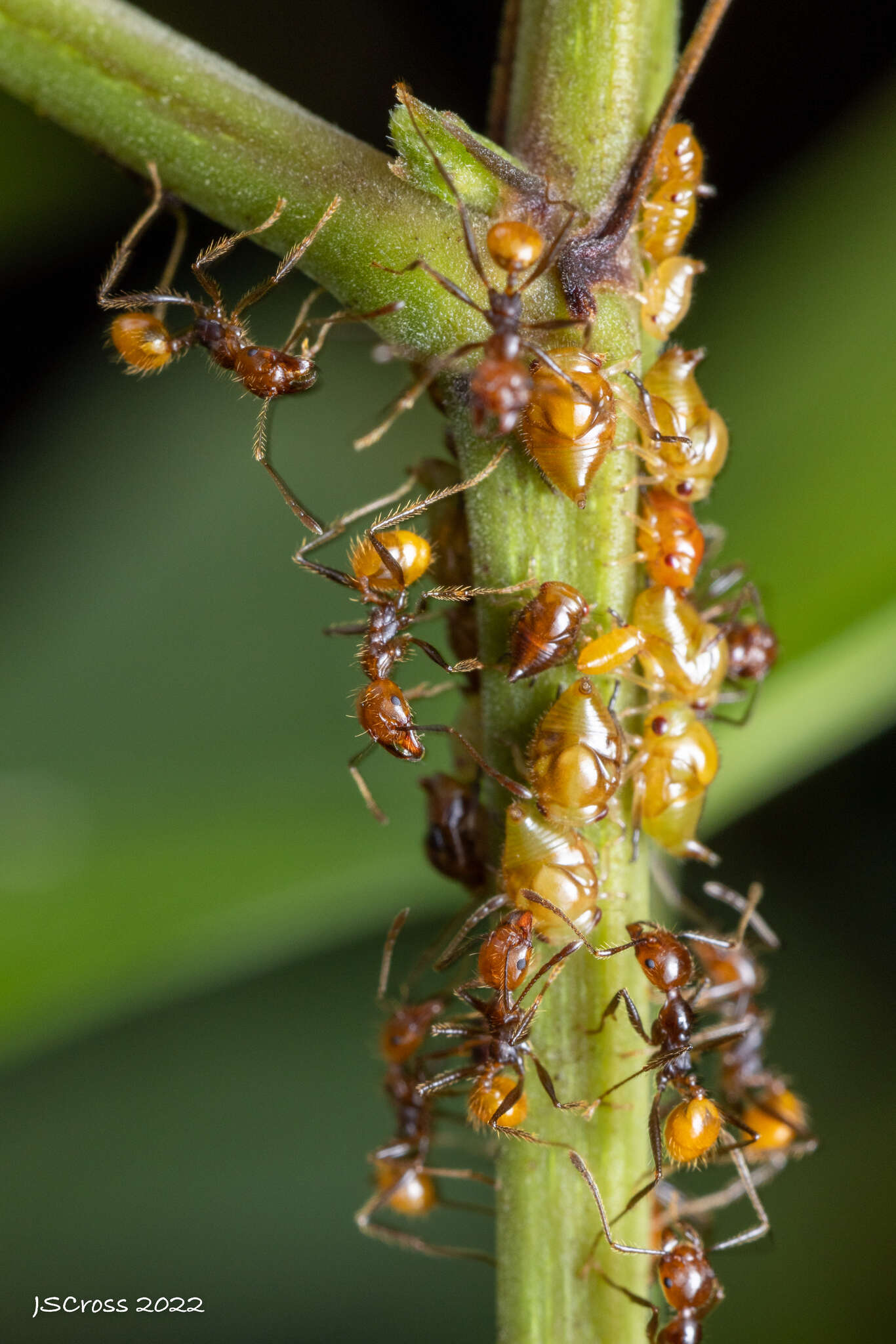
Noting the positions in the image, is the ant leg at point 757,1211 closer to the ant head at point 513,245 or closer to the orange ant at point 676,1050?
the orange ant at point 676,1050

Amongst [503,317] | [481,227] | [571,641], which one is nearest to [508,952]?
[571,641]

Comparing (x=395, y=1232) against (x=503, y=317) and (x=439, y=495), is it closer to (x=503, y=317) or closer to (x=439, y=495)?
(x=439, y=495)

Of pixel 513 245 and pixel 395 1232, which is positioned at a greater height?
pixel 513 245

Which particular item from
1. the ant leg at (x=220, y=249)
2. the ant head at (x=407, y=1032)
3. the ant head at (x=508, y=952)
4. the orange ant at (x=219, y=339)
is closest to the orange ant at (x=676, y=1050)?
the ant head at (x=508, y=952)

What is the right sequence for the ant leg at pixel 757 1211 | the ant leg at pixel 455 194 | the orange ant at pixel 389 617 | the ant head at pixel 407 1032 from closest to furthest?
the ant leg at pixel 455 194 < the orange ant at pixel 389 617 < the ant leg at pixel 757 1211 < the ant head at pixel 407 1032

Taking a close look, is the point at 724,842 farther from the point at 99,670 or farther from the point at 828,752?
the point at 99,670

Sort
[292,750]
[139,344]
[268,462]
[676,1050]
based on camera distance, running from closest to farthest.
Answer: [676,1050] → [268,462] → [139,344] → [292,750]

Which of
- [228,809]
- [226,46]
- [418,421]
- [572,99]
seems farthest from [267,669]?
[226,46]
